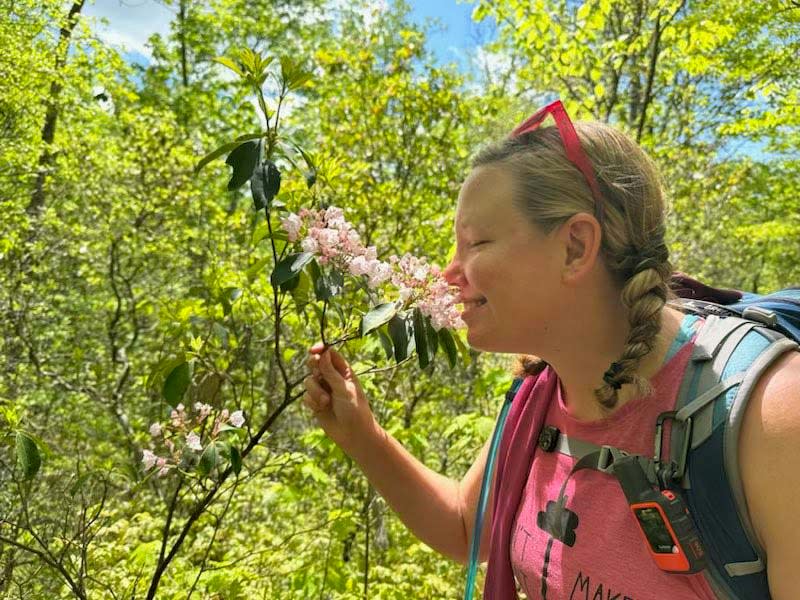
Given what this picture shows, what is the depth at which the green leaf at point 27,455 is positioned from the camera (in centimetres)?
145

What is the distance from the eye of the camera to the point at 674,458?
1.02 meters

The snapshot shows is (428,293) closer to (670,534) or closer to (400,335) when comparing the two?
(400,335)

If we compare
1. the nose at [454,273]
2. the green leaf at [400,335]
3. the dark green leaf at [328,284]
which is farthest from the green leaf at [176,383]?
the nose at [454,273]

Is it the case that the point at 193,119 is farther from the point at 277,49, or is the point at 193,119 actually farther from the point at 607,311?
the point at 607,311

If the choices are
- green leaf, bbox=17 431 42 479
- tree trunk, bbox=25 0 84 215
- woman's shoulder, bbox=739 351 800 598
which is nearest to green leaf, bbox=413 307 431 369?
woman's shoulder, bbox=739 351 800 598

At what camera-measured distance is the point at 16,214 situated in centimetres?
554

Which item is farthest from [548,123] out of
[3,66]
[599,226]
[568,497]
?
[3,66]

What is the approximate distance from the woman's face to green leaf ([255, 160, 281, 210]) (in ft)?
1.35

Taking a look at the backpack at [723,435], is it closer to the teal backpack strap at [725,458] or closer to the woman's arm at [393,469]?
the teal backpack strap at [725,458]

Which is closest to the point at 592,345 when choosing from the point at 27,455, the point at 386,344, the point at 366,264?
the point at 366,264

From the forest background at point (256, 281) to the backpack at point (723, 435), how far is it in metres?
0.72

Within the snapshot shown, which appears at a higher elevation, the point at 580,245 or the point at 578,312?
the point at 580,245

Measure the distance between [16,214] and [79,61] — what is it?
126 inches

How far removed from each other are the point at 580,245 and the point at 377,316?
459 millimetres
